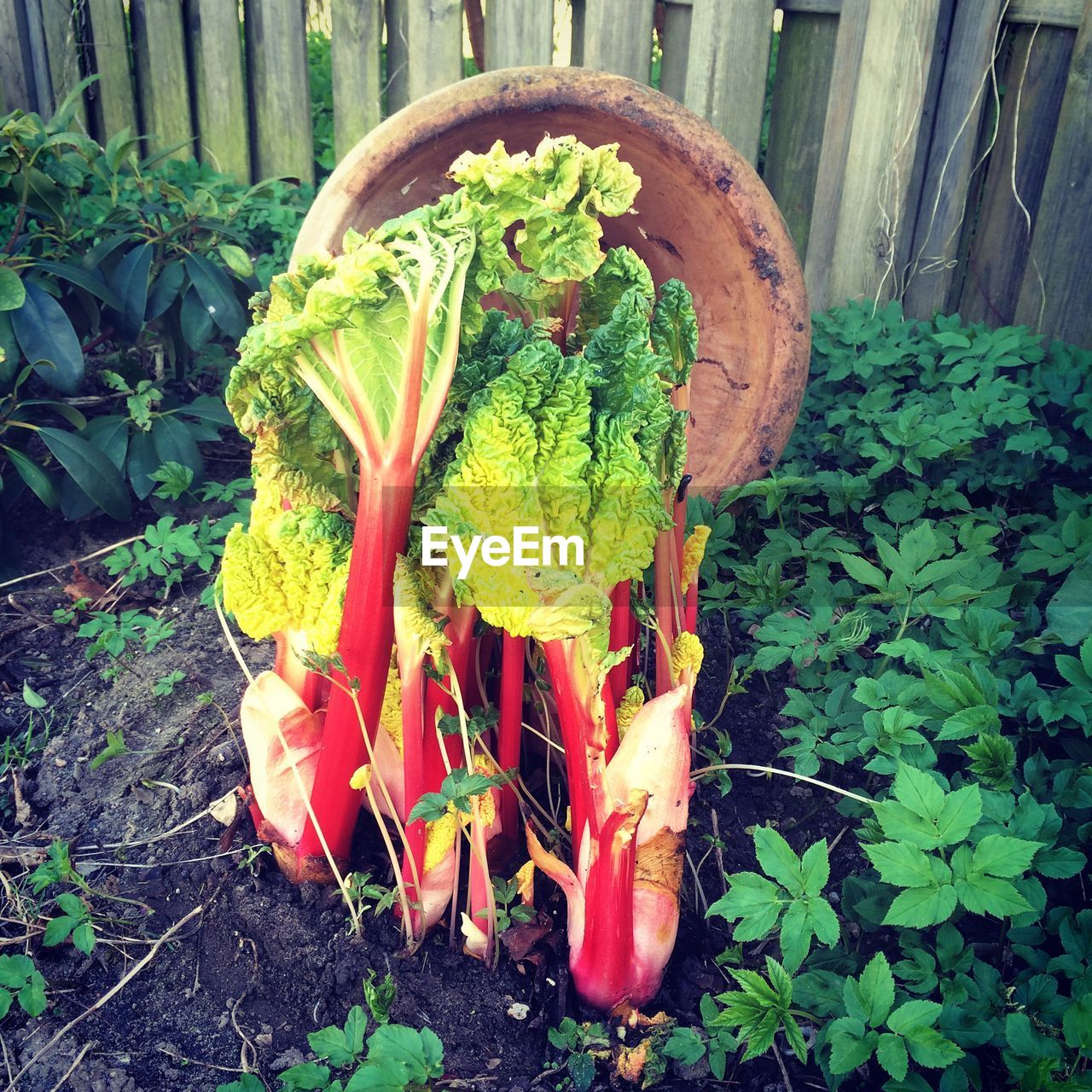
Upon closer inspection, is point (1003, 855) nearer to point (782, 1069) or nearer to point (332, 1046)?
point (782, 1069)

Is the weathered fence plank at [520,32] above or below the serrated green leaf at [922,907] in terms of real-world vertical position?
above

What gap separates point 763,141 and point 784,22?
76 centimetres

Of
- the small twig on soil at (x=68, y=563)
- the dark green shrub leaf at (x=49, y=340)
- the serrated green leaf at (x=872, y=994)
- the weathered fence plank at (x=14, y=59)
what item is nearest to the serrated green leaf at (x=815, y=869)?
the serrated green leaf at (x=872, y=994)

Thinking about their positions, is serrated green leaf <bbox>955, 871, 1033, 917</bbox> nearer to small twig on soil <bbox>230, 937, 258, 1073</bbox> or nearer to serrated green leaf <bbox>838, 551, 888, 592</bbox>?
serrated green leaf <bbox>838, 551, 888, 592</bbox>

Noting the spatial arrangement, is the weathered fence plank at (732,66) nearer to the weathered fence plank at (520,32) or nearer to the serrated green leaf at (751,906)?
the weathered fence plank at (520,32)

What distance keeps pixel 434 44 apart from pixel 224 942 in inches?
125

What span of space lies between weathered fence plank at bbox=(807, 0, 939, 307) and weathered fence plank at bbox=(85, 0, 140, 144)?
106 inches

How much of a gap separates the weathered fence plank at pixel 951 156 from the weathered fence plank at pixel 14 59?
10.9ft

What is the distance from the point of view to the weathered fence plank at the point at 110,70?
12.7 feet

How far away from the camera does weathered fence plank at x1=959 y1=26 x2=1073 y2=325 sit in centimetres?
278

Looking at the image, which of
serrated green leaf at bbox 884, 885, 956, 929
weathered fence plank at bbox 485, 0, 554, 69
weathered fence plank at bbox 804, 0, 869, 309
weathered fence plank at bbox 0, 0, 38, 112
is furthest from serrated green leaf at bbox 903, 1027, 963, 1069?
weathered fence plank at bbox 0, 0, 38, 112

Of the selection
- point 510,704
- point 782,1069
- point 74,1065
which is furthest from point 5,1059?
point 782,1069

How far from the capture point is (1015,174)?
2.91 meters

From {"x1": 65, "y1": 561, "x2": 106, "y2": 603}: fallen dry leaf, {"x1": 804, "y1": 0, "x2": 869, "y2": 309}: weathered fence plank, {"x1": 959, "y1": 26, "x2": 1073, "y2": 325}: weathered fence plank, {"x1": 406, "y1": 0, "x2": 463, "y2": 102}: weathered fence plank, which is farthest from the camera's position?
{"x1": 406, "y1": 0, "x2": 463, "y2": 102}: weathered fence plank
